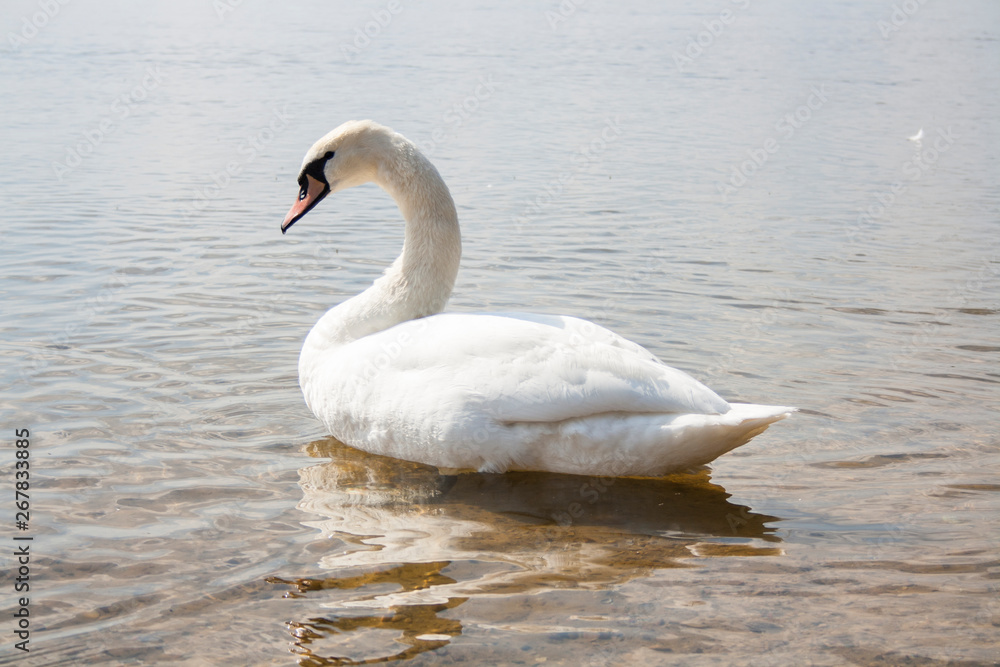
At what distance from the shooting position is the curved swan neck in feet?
16.9

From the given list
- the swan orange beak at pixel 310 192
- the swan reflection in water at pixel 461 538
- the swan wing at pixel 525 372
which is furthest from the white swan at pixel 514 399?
the swan orange beak at pixel 310 192

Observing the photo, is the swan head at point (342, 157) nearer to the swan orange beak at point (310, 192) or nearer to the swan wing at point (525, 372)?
the swan orange beak at point (310, 192)

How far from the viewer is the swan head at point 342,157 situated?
5.33 meters

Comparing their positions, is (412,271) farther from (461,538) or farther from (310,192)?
(461,538)

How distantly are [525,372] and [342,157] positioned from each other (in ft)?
6.01

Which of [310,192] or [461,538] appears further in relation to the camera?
[310,192]

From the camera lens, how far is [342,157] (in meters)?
5.36

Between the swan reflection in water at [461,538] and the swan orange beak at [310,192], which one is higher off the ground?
the swan orange beak at [310,192]

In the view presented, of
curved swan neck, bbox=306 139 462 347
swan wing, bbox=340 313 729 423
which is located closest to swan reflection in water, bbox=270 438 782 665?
swan wing, bbox=340 313 729 423

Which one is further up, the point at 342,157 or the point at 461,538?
the point at 342,157

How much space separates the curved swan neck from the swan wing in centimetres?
48

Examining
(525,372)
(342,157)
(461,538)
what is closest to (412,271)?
(342,157)

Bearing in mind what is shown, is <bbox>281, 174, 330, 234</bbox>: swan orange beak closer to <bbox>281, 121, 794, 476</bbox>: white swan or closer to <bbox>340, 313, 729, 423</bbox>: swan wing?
<bbox>281, 121, 794, 476</bbox>: white swan

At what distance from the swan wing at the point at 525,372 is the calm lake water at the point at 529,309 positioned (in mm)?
481
